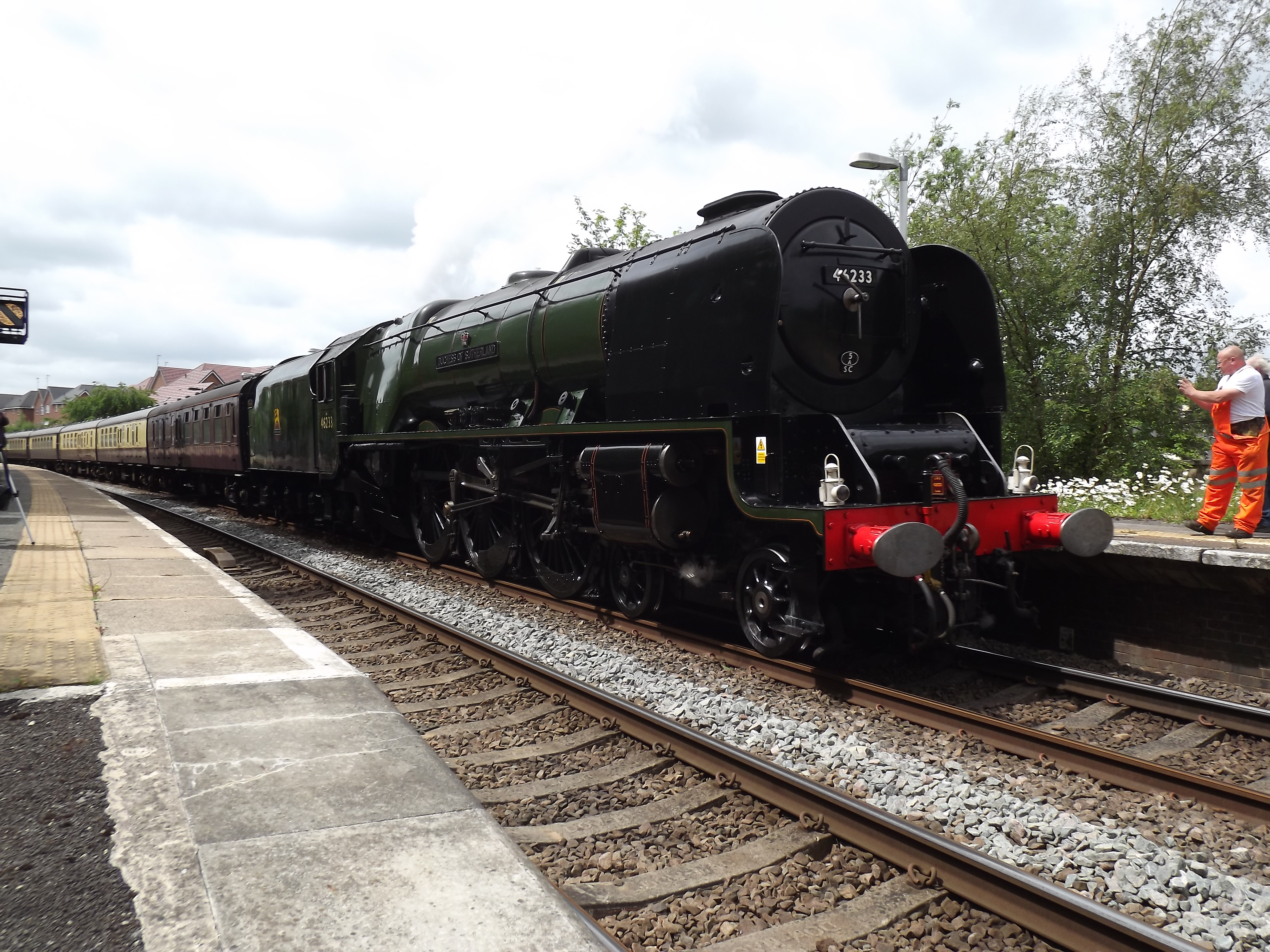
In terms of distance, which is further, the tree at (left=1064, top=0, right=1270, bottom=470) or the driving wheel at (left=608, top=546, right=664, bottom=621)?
the tree at (left=1064, top=0, right=1270, bottom=470)

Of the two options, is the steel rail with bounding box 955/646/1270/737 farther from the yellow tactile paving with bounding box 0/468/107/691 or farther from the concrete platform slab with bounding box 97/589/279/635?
the yellow tactile paving with bounding box 0/468/107/691

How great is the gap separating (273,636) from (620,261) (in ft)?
13.3

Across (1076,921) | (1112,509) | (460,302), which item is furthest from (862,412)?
(460,302)

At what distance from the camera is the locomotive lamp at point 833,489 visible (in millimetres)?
4816

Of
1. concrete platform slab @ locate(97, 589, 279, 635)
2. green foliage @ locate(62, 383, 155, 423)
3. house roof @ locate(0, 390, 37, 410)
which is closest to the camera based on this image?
concrete platform slab @ locate(97, 589, 279, 635)

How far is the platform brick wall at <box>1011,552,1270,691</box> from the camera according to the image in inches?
206

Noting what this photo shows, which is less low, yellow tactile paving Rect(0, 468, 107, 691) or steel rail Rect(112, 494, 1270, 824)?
yellow tactile paving Rect(0, 468, 107, 691)

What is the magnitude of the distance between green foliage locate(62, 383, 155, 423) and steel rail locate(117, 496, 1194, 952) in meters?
96.8

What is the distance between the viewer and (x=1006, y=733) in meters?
4.06

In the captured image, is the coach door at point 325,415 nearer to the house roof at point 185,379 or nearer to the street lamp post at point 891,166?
the street lamp post at point 891,166

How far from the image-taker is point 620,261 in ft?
23.3

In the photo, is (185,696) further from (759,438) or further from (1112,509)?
(1112,509)

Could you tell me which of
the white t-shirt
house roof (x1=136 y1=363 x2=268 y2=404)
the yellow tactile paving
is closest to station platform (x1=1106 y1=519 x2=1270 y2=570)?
the white t-shirt

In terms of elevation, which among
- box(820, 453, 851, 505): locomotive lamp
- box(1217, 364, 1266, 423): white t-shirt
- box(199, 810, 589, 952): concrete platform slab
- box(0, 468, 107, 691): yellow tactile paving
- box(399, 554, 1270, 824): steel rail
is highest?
box(1217, 364, 1266, 423): white t-shirt
